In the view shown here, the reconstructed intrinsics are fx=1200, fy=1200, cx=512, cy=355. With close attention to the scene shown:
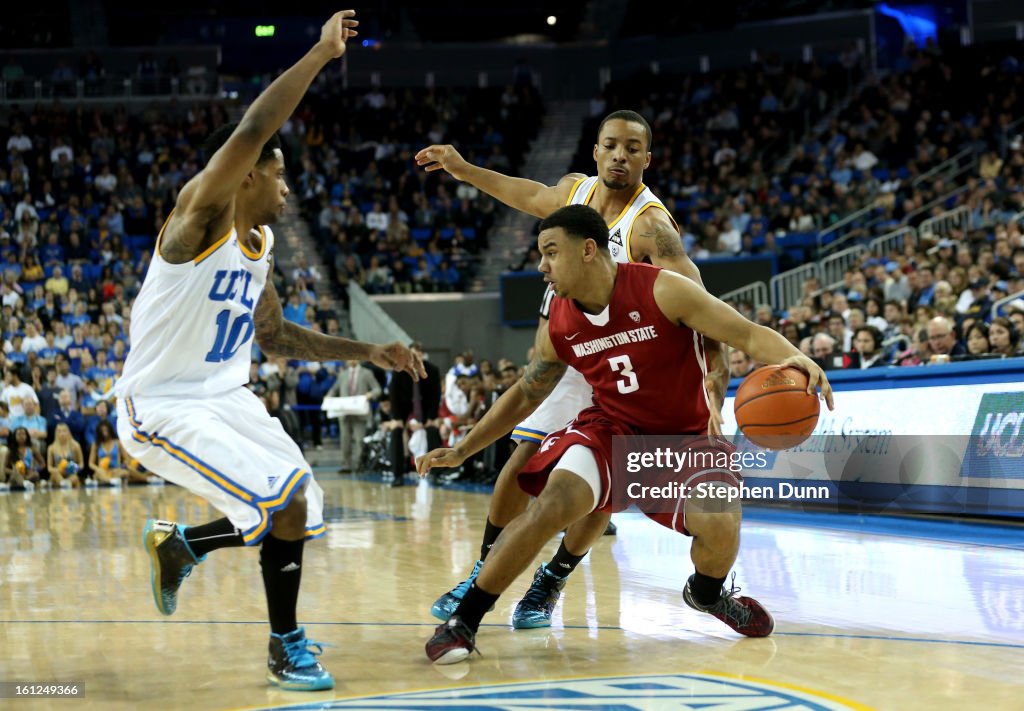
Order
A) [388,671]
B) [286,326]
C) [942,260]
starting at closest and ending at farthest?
[388,671] → [286,326] → [942,260]

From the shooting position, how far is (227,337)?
4.03m

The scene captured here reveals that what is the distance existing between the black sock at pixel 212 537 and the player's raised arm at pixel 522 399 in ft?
2.63

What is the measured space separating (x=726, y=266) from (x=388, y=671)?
1633cm

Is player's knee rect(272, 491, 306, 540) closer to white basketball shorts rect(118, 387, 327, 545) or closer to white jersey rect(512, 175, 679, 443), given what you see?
white basketball shorts rect(118, 387, 327, 545)

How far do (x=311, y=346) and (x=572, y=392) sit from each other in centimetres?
121

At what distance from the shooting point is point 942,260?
45.6ft

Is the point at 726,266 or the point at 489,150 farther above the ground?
the point at 489,150

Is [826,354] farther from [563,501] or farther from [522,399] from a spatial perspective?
[563,501]

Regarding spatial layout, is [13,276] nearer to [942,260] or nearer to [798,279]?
[798,279]

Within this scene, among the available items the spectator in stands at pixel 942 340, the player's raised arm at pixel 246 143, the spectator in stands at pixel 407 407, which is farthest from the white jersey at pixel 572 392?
the spectator in stands at pixel 407 407

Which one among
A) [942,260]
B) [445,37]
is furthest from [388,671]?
[445,37]

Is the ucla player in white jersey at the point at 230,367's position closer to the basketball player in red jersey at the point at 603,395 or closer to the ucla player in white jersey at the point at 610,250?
the basketball player in red jersey at the point at 603,395

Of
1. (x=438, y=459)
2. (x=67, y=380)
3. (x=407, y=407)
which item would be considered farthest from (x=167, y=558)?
A: (x=67, y=380)

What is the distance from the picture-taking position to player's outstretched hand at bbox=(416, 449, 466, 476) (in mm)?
4441
